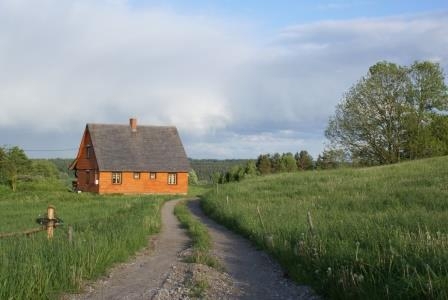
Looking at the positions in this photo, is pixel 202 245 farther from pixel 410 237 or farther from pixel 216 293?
pixel 410 237

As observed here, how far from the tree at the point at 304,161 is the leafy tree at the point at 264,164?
211 inches

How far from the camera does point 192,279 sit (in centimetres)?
1059

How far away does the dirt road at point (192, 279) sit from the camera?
9781mm

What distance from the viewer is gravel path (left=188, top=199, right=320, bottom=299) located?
32.8ft

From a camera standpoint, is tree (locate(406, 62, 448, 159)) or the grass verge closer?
the grass verge

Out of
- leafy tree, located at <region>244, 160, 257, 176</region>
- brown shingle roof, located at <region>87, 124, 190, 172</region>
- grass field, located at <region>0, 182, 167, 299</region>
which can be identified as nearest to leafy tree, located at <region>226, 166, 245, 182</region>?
leafy tree, located at <region>244, 160, 257, 176</region>

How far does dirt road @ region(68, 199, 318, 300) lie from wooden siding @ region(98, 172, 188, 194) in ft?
136

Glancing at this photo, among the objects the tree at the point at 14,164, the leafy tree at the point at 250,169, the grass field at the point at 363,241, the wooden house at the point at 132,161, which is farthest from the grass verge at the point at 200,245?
the leafy tree at the point at 250,169

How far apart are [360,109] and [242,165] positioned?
34.8 m

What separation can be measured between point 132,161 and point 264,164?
4199 cm

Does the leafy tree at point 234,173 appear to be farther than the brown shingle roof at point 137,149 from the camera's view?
Yes

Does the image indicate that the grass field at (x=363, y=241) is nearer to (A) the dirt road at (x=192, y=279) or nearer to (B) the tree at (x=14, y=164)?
(A) the dirt road at (x=192, y=279)

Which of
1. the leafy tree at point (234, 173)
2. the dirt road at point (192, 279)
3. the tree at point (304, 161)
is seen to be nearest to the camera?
the dirt road at point (192, 279)

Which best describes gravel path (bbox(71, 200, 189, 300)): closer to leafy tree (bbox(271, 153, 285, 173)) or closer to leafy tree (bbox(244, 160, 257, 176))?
leafy tree (bbox(244, 160, 257, 176))
